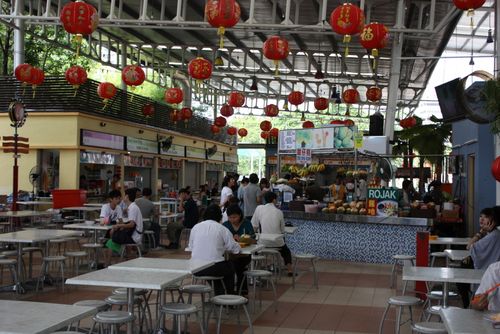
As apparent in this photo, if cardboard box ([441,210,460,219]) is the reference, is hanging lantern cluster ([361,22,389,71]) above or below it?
above

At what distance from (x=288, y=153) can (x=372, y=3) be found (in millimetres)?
4607

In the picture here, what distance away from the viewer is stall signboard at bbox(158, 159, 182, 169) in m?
25.2

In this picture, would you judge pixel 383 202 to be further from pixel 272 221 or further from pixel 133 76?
pixel 133 76

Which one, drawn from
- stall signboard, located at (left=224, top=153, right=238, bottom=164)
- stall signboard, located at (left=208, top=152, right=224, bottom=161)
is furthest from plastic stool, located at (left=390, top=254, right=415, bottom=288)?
→ stall signboard, located at (left=224, top=153, right=238, bottom=164)

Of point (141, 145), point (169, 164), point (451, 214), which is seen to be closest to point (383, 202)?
point (451, 214)

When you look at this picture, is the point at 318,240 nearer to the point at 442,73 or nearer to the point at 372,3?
the point at 372,3

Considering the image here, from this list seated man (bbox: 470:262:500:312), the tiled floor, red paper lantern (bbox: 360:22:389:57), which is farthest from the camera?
red paper lantern (bbox: 360:22:389:57)

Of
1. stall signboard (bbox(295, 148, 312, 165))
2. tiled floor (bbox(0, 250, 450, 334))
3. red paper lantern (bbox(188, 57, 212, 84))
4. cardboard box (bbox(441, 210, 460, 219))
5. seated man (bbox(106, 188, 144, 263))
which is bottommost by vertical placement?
tiled floor (bbox(0, 250, 450, 334))

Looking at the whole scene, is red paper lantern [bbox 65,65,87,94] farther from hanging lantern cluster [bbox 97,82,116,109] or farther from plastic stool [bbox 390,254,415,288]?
plastic stool [bbox 390,254,415,288]

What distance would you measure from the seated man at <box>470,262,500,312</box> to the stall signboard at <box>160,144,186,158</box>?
21.1 m

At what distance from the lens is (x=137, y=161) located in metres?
22.5

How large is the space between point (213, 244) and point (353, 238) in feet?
19.7

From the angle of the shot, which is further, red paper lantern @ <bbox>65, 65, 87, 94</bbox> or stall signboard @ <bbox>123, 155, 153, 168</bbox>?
stall signboard @ <bbox>123, 155, 153, 168</bbox>

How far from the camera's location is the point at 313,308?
784 cm
